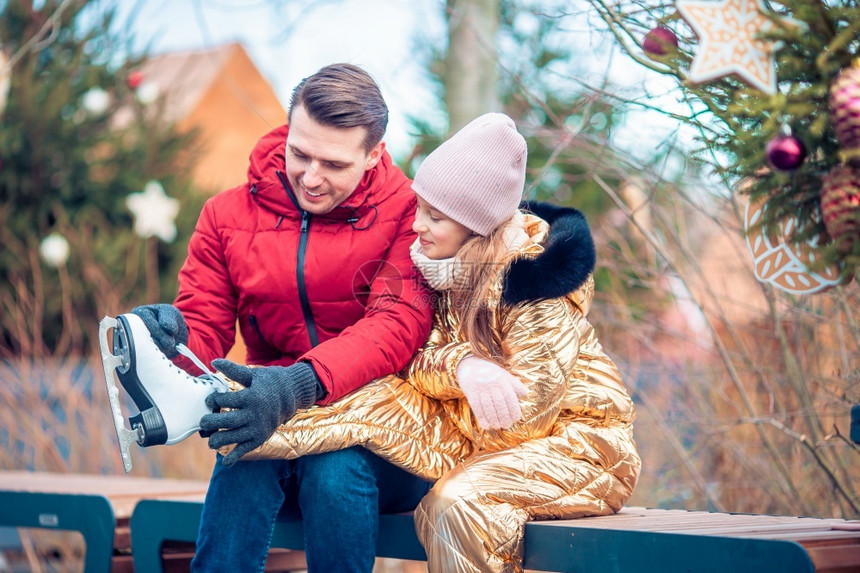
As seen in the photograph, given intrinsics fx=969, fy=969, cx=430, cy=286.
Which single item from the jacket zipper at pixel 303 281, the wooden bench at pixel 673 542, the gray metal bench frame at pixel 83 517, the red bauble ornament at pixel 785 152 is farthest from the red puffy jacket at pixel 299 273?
the red bauble ornament at pixel 785 152

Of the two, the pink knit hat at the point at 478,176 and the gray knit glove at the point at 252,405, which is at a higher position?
the pink knit hat at the point at 478,176

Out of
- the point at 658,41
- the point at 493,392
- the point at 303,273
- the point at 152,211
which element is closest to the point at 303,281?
the point at 303,273

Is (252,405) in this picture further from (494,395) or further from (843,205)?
(843,205)

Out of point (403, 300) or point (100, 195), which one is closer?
point (403, 300)

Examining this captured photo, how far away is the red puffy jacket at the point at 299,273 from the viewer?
2215 millimetres

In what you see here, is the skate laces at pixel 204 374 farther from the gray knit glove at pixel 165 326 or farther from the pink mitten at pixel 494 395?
the pink mitten at pixel 494 395

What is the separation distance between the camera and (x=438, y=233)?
215cm

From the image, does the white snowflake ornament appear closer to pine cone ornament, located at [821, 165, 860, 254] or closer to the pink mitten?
the pink mitten

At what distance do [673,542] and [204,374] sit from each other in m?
1.02

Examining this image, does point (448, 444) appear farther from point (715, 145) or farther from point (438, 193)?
point (715, 145)

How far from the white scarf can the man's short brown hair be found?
31 cm

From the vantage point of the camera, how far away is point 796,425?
10.2ft

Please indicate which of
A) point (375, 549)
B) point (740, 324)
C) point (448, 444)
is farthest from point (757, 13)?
point (740, 324)

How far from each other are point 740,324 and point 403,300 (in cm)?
177
